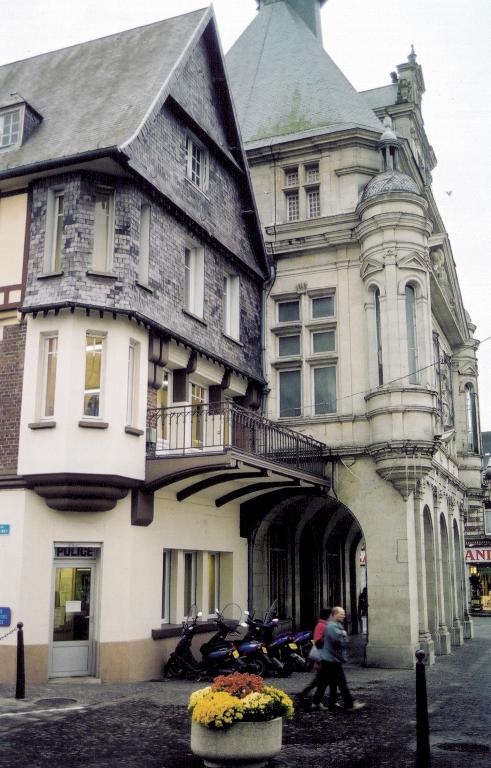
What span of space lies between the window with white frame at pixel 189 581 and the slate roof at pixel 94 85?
9560 millimetres

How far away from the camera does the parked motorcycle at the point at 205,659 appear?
53.2ft

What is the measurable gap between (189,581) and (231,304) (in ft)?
24.8

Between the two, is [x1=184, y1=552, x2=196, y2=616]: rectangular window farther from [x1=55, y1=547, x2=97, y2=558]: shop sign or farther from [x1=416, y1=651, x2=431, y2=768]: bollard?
[x1=416, y1=651, x2=431, y2=768]: bollard

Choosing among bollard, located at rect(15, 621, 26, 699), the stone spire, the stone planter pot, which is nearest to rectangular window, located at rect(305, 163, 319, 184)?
the stone spire

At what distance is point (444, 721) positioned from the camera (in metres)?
12.5

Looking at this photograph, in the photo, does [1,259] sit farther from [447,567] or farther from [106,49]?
[447,567]

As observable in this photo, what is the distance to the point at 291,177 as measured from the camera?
25.3 m

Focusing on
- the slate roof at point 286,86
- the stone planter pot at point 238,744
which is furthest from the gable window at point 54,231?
the stone planter pot at point 238,744

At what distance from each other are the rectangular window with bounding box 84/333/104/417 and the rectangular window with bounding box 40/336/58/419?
64 centimetres

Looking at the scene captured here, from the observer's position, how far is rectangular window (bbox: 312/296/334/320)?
2350 centimetres

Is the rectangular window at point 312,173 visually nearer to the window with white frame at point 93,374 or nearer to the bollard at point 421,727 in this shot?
the window with white frame at point 93,374

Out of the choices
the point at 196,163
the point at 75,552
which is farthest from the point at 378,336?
the point at 75,552

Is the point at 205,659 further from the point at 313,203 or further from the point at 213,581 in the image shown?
the point at 313,203

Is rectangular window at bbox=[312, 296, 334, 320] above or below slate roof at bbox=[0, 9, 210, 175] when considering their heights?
below
